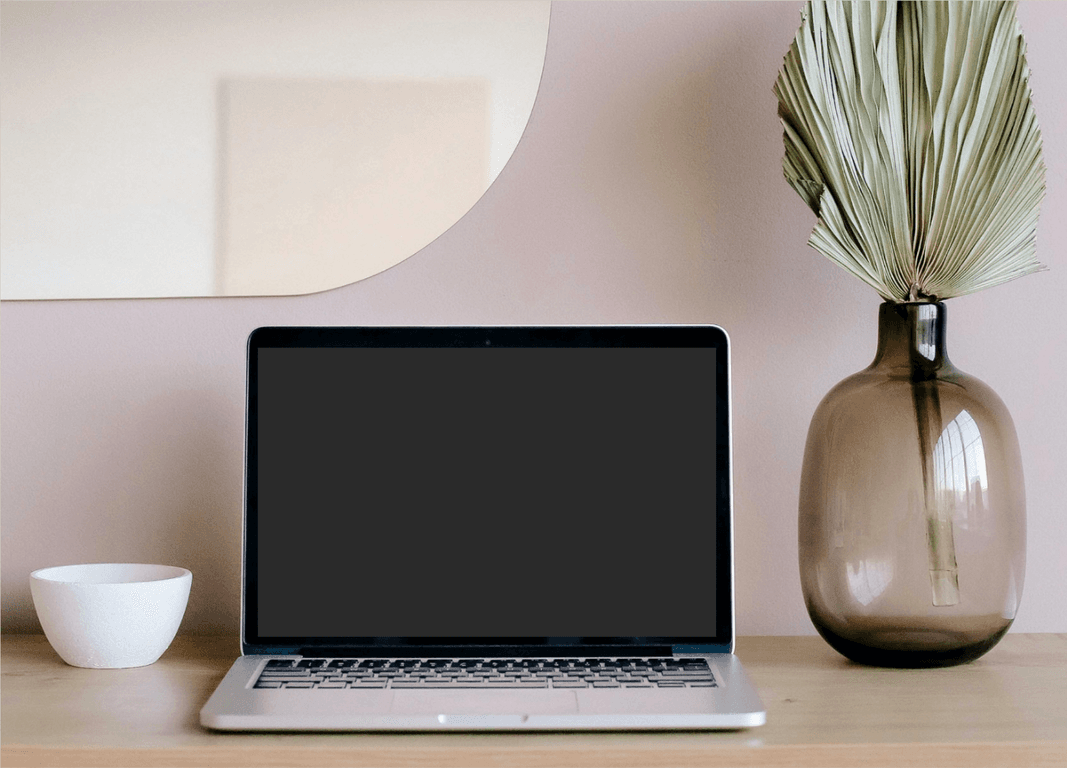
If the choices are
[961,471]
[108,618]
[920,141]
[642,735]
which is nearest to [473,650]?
[642,735]

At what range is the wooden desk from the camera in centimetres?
55

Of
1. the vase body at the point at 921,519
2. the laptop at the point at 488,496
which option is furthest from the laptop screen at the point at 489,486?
the vase body at the point at 921,519

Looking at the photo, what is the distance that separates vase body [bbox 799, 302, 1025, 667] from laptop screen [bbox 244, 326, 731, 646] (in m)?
0.10

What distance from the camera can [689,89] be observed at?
878 millimetres

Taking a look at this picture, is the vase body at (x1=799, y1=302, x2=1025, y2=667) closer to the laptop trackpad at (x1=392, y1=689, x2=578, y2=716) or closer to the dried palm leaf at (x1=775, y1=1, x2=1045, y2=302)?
the dried palm leaf at (x1=775, y1=1, x2=1045, y2=302)

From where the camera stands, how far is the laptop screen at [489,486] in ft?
2.41

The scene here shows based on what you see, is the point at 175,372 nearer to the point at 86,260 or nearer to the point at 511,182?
the point at 86,260

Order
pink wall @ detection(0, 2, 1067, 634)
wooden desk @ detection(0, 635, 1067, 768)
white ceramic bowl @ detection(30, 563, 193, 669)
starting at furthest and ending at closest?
pink wall @ detection(0, 2, 1067, 634) → white ceramic bowl @ detection(30, 563, 193, 669) → wooden desk @ detection(0, 635, 1067, 768)

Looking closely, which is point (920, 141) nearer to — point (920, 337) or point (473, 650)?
point (920, 337)

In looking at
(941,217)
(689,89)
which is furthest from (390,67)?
(941,217)

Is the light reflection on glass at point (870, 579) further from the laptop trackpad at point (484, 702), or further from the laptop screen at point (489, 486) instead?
the laptop trackpad at point (484, 702)

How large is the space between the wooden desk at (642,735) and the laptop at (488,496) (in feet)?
0.32

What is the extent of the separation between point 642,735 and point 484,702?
11cm

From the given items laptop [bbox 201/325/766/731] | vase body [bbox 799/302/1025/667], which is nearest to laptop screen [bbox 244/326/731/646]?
laptop [bbox 201/325/766/731]
